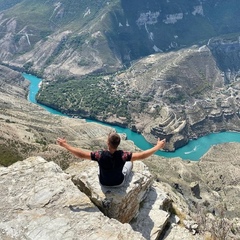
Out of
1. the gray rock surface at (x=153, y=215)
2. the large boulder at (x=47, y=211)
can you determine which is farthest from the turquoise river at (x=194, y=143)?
the large boulder at (x=47, y=211)

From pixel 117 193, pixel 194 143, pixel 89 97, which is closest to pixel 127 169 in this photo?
pixel 117 193

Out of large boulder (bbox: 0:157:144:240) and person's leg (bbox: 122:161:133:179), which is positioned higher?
large boulder (bbox: 0:157:144:240)

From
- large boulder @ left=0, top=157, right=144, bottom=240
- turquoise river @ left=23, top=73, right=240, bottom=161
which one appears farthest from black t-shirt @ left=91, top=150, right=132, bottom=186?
turquoise river @ left=23, top=73, right=240, bottom=161

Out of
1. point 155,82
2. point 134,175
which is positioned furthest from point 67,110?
point 134,175

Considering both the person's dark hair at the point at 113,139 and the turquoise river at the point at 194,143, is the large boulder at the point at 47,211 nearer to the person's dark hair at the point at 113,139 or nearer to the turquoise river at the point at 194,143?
the person's dark hair at the point at 113,139

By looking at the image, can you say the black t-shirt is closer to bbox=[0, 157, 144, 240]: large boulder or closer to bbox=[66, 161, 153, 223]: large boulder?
bbox=[66, 161, 153, 223]: large boulder

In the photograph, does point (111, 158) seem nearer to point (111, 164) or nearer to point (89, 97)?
point (111, 164)

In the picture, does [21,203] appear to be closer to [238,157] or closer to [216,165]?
[216,165]
